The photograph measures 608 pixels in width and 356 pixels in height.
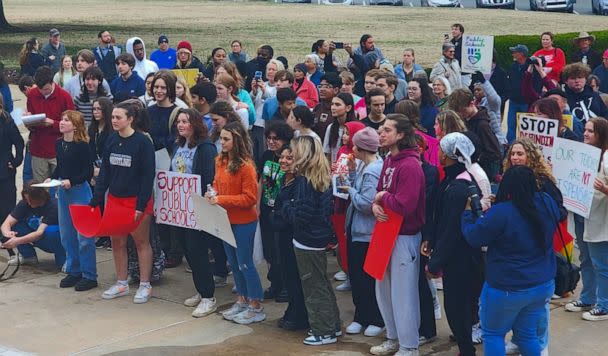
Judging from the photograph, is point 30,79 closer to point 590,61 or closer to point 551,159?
point 551,159

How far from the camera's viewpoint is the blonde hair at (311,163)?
7818mm

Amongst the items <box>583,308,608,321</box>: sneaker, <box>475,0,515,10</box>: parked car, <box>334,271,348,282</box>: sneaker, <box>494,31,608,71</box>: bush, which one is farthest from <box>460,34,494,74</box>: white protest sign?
<box>475,0,515,10</box>: parked car

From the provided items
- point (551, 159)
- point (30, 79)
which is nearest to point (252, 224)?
point (551, 159)

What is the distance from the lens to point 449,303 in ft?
23.8

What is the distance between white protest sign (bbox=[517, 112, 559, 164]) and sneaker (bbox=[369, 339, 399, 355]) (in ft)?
7.36

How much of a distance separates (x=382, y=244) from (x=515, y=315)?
1.28m

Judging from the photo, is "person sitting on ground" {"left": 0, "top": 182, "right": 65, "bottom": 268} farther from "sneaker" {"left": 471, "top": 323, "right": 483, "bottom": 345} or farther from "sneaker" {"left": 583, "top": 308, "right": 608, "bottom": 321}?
"sneaker" {"left": 583, "top": 308, "right": 608, "bottom": 321}

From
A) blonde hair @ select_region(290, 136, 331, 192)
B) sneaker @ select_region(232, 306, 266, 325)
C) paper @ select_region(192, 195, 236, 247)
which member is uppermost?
blonde hair @ select_region(290, 136, 331, 192)

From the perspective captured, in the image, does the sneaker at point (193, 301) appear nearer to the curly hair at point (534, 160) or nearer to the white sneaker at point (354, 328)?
the white sneaker at point (354, 328)

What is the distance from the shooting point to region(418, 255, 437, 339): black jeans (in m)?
7.79

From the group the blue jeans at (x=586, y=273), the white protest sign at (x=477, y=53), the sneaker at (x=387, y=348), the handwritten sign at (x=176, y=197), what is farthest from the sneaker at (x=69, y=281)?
the white protest sign at (x=477, y=53)

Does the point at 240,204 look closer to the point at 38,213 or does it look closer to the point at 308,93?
the point at 38,213

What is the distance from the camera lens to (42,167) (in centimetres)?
1168

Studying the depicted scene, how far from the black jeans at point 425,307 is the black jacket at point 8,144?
5.07 m
